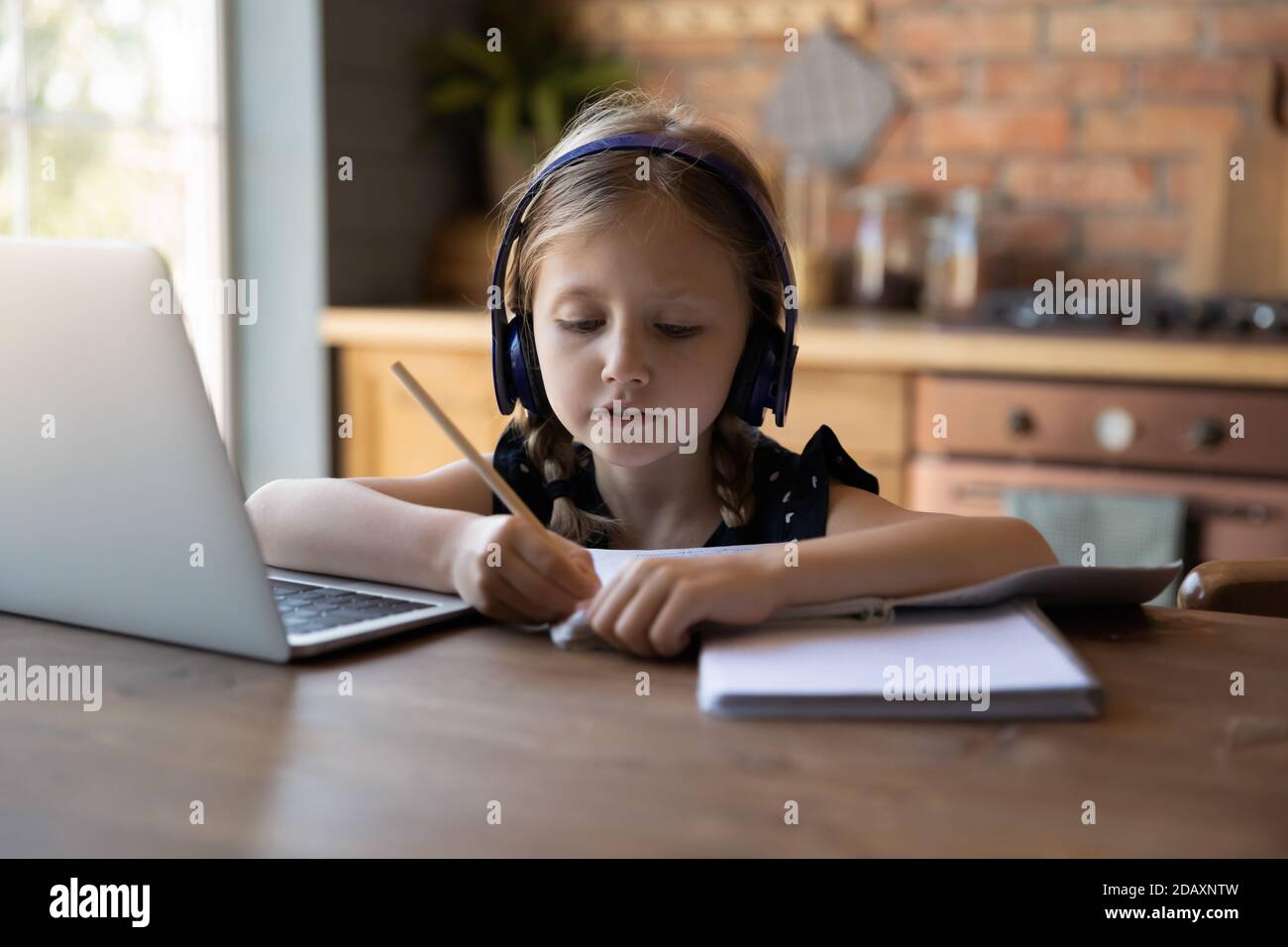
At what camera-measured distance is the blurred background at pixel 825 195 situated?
2.29m

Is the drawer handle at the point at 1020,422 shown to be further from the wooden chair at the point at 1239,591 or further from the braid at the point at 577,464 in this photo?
the wooden chair at the point at 1239,591

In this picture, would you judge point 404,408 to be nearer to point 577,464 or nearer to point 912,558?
point 577,464

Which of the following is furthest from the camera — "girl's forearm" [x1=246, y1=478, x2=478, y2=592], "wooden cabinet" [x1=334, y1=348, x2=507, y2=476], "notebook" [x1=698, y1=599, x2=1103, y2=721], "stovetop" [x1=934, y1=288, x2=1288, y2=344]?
"wooden cabinet" [x1=334, y1=348, x2=507, y2=476]

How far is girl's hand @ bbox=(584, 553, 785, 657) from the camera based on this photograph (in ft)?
2.63

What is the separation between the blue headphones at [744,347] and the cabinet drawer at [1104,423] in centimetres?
119

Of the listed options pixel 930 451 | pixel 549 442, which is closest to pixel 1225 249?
pixel 930 451

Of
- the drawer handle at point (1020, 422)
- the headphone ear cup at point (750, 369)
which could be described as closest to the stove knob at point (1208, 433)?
the drawer handle at point (1020, 422)

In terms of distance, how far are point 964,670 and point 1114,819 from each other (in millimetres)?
173

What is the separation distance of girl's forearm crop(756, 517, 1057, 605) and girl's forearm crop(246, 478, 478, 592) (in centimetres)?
23

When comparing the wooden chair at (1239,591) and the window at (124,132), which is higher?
the window at (124,132)

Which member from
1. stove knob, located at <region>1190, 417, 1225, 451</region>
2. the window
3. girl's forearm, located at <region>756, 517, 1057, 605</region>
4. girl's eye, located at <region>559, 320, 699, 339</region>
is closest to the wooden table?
girl's forearm, located at <region>756, 517, 1057, 605</region>

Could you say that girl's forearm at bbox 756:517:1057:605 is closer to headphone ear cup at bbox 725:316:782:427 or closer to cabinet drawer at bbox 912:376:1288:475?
headphone ear cup at bbox 725:316:782:427

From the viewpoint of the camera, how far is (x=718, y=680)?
73 cm
